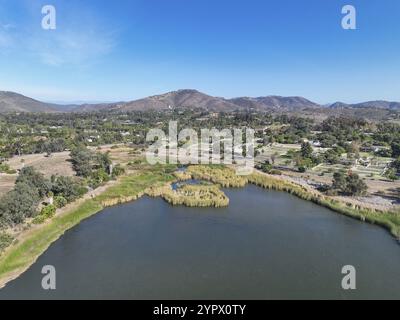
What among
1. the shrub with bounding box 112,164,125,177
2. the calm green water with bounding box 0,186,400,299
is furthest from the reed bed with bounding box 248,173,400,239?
the shrub with bounding box 112,164,125,177

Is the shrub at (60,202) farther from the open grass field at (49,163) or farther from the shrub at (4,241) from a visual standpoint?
the open grass field at (49,163)

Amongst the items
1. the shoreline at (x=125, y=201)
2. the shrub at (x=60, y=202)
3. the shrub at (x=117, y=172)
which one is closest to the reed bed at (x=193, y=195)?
the shoreline at (x=125, y=201)

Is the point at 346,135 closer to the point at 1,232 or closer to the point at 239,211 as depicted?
the point at 239,211

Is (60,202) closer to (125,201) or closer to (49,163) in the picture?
(125,201)

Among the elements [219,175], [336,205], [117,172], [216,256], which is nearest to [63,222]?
[216,256]

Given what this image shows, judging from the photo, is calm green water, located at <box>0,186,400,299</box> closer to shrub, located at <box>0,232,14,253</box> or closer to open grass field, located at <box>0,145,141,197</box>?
shrub, located at <box>0,232,14,253</box>
